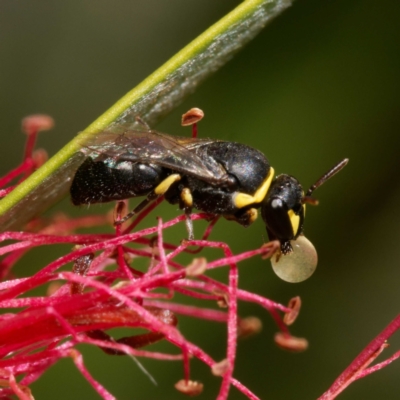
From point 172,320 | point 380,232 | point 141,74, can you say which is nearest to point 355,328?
point 380,232

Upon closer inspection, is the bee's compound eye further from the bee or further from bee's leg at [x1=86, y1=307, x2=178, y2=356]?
bee's leg at [x1=86, y1=307, x2=178, y2=356]

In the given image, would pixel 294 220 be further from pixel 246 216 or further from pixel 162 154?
pixel 162 154

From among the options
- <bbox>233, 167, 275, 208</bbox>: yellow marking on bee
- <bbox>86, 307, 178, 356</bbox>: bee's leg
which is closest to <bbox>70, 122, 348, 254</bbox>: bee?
<bbox>233, 167, 275, 208</bbox>: yellow marking on bee

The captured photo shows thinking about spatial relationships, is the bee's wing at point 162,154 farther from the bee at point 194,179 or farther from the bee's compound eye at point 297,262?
the bee's compound eye at point 297,262

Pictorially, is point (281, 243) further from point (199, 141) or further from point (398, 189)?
point (398, 189)

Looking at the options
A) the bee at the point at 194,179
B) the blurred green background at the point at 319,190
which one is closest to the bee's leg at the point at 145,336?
the bee at the point at 194,179

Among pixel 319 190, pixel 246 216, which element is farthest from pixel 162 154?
pixel 319 190

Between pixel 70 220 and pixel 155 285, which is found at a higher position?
pixel 155 285
